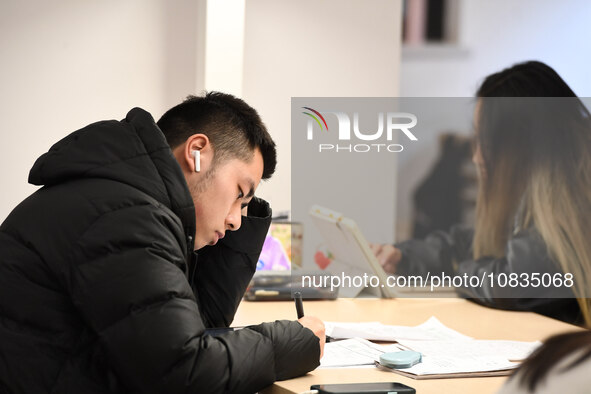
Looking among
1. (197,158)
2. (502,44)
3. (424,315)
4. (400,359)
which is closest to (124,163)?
(197,158)

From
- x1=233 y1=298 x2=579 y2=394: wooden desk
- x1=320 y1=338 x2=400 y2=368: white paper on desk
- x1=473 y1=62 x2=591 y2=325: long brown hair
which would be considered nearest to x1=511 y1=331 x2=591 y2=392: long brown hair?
x1=320 y1=338 x2=400 y2=368: white paper on desk

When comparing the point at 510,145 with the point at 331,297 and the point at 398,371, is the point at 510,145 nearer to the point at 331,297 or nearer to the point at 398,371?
the point at 331,297

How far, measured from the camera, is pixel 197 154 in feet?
5.03

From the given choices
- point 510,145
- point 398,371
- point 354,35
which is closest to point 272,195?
point 354,35

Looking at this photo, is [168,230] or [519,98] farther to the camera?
[519,98]

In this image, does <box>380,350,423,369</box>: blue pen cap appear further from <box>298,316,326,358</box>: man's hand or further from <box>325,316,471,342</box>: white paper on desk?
<box>325,316,471,342</box>: white paper on desk

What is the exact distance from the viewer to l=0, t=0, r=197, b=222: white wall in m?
2.99

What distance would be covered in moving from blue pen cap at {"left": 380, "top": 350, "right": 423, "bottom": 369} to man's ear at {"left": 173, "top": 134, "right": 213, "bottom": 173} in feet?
1.69

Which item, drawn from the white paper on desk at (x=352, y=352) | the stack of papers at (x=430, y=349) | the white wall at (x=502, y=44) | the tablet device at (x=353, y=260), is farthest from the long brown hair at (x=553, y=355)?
the white wall at (x=502, y=44)

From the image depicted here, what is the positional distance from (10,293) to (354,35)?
2.34 meters

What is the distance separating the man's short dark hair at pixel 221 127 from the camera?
158cm

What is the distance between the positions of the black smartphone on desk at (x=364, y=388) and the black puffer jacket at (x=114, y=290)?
0.10 meters

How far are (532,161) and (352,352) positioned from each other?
1276 millimetres

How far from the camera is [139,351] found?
3.97ft
